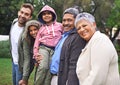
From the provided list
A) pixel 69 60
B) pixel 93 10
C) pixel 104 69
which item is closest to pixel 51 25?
pixel 69 60

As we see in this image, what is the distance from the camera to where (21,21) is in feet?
15.5

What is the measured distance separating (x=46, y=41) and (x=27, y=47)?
0.43 meters

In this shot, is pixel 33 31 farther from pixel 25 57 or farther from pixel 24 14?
pixel 24 14

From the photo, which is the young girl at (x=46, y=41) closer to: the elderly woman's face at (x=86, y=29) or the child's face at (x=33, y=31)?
the child's face at (x=33, y=31)

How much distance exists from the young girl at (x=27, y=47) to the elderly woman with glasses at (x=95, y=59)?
1.03m

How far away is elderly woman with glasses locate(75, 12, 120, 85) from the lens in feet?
10.0

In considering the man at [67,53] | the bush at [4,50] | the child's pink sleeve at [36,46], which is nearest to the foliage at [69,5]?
the bush at [4,50]

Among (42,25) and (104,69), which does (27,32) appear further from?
(104,69)

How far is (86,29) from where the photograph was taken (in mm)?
3203

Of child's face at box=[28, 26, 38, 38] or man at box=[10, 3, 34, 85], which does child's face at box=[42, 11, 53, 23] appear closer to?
child's face at box=[28, 26, 38, 38]

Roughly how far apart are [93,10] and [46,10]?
73.3ft

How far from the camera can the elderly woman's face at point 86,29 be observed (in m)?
3.21

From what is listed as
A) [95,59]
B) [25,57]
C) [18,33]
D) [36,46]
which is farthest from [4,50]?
[95,59]

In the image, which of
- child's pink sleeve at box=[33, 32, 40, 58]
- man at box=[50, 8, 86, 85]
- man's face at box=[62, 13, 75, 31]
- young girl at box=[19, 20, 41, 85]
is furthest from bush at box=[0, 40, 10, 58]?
man's face at box=[62, 13, 75, 31]
